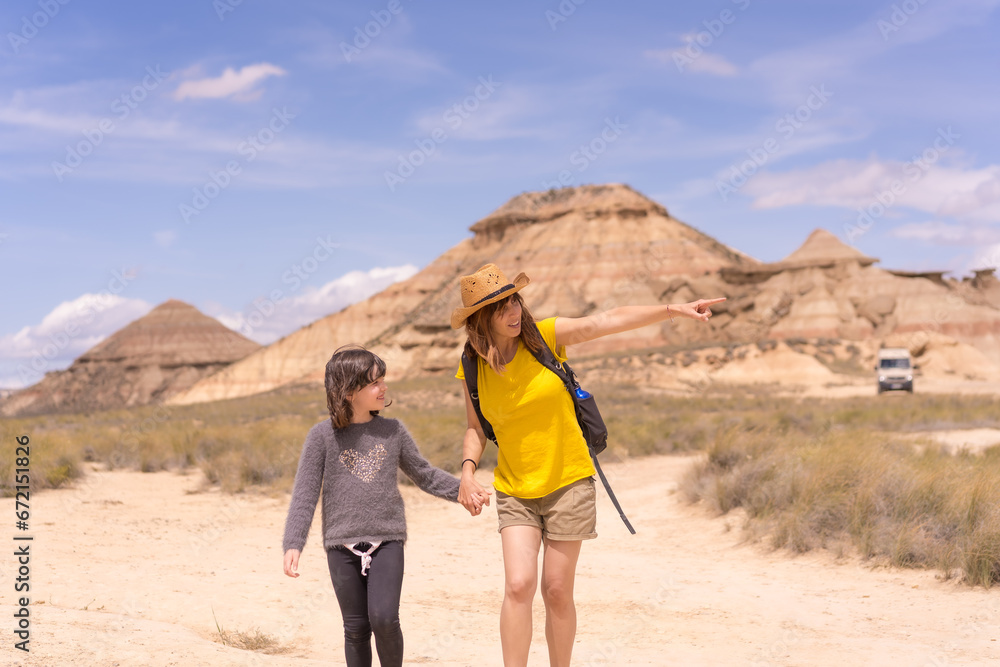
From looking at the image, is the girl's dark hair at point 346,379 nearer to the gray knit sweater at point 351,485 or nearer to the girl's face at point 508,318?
the gray knit sweater at point 351,485

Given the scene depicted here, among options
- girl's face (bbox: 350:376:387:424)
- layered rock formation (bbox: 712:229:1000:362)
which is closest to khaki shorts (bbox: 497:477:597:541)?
girl's face (bbox: 350:376:387:424)

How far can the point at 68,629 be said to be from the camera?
16.2 feet

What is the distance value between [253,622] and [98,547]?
3.10m

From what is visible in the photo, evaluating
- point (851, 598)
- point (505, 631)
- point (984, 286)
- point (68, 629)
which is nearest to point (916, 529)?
point (851, 598)

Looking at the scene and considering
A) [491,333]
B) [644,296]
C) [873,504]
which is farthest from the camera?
[644,296]

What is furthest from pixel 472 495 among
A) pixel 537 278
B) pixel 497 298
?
pixel 537 278

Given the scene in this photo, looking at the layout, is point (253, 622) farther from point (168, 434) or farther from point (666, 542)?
point (168, 434)

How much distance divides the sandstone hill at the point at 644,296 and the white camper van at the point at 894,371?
10.2 m

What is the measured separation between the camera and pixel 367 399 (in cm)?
365

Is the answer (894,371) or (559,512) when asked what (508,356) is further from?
(894,371)

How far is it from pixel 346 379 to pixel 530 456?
878mm

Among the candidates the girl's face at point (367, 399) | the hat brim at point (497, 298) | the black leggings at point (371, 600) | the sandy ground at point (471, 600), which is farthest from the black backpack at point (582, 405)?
the sandy ground at point (471, 600)

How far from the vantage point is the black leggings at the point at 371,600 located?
3.43 meters

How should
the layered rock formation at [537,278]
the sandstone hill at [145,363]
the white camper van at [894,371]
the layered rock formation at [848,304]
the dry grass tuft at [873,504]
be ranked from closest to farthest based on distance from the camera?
the dry grass tuft at [873,504]
the white camper van at [894,371]
the layered rock formation at [848,304]
the layered rock formation at [537,278]
the sandstone hill at [145,363]
